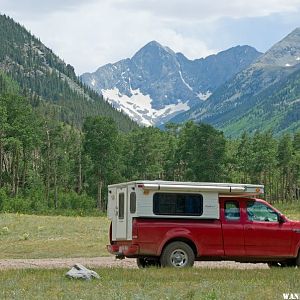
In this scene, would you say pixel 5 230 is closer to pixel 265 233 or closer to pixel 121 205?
pixel 121 205

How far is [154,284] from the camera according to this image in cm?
1688

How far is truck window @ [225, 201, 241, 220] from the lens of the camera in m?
22.0

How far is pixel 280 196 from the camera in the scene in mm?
139500

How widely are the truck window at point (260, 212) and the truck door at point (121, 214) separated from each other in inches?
152

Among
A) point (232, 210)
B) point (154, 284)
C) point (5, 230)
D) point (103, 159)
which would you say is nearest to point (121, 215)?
point (232, 210)

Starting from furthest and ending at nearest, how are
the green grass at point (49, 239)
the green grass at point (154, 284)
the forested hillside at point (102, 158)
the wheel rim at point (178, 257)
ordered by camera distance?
the forested hillside at point (102, 158)
the green grass at point (49, 239)
the wheel rim at point (178, 257)
the green grass at point (154, 284)

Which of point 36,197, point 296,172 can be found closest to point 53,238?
point 36,197

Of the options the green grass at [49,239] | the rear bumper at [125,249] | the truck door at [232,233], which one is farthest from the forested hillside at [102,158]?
the truck door at [232,233]

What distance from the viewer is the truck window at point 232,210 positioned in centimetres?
2197

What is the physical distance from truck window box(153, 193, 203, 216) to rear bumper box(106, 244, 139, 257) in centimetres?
124

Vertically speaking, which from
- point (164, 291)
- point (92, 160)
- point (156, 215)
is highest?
point (92, 160)

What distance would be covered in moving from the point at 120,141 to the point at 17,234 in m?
68.4

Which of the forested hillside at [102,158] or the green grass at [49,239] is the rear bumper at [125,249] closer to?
the green grass at [49,239]

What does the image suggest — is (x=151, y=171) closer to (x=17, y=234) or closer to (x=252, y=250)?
(x=17, y=234)
